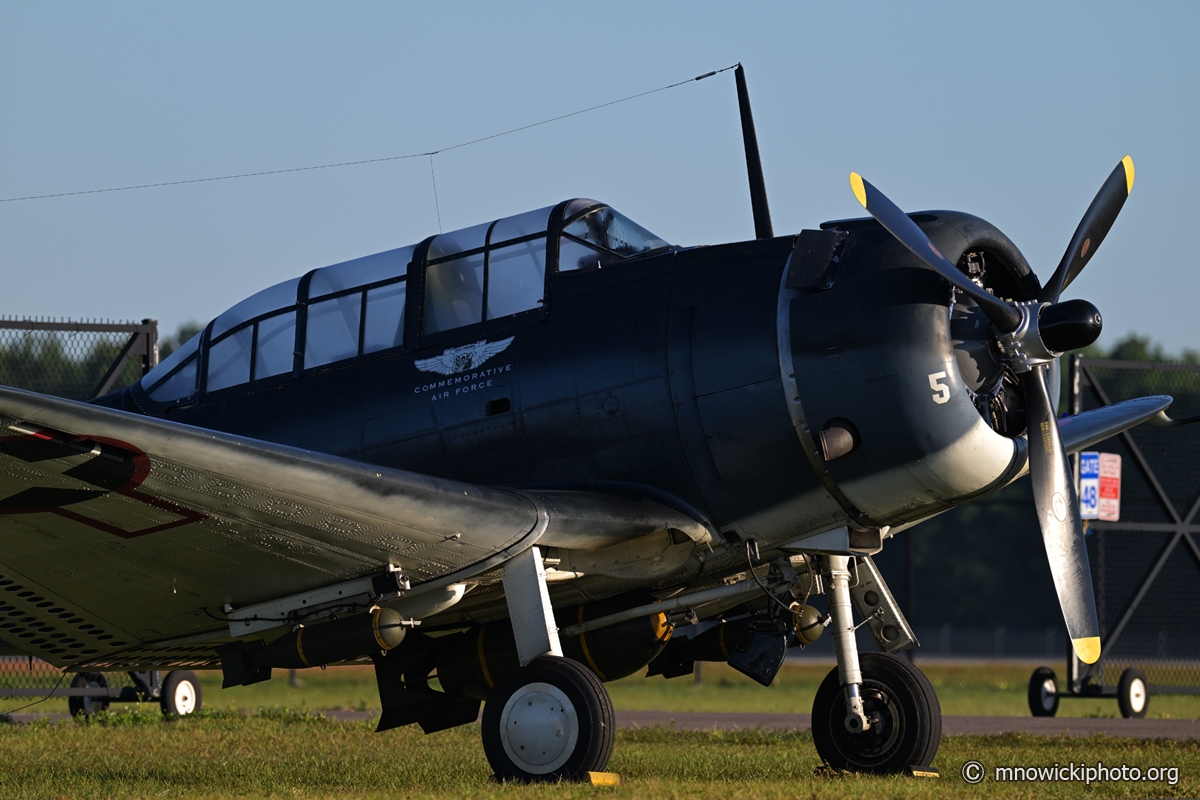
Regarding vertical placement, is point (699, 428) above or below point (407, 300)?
below

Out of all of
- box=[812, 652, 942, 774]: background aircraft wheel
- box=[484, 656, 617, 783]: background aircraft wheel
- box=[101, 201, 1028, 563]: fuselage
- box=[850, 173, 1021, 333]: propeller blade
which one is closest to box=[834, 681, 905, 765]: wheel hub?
box=[812, 652, 942, 774]: background aircraft wheel

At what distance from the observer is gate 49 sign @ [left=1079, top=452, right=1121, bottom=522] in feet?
57.1

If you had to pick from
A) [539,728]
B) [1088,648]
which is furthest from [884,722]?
[539,728]

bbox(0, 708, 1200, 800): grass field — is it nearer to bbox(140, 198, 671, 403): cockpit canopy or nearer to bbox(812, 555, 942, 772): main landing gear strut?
bbox(812, 555, 942, 772): main landing gear strut

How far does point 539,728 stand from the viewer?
7129mm

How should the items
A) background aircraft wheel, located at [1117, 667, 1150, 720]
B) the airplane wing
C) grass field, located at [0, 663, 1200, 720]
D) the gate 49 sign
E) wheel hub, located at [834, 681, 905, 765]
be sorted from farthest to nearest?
grass field, located at [0, 663, 1200, 720] → the gate 49 sign → background aircraft wheel, located at [1117, 667, 1150, 720] → wheel hub, located at [834, 681, 905, 765] → the airplane wing

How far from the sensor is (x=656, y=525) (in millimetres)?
7785

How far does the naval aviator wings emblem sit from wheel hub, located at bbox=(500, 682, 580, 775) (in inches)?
91.9

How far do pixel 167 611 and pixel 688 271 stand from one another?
13.5 feet

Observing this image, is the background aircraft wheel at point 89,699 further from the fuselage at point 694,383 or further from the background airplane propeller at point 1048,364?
the background airplane propeller at point 1048,364

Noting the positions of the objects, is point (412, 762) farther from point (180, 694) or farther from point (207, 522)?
point (180, 694)

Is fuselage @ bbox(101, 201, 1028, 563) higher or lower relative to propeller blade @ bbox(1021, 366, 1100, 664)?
higher

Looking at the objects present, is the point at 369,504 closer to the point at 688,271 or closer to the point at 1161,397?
the point at 688,271

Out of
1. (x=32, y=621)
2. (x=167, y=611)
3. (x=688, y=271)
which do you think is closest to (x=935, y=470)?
(x=688, y=271)
